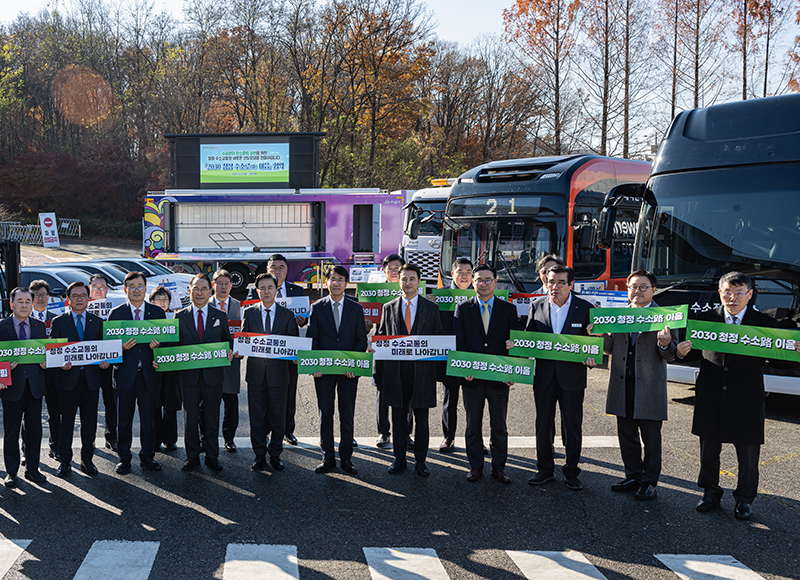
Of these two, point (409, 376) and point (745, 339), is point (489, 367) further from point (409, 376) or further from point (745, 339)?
point (745, 339)

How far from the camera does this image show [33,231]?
4119 centimetres

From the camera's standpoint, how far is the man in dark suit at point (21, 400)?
19.4ft

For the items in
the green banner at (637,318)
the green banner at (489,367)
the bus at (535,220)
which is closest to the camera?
the green banner at (637,318)

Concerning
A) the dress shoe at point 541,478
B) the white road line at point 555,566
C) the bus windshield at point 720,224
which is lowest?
the white road line at point 555,566

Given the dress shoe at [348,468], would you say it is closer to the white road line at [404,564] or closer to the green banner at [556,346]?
the white road line at [404,564]

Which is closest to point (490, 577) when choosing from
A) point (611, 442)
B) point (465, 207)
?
point (611, 442)

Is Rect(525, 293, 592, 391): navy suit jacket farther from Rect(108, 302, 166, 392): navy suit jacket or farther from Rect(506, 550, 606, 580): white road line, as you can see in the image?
Rect(108, 302, 166, 392): navy suit jacket

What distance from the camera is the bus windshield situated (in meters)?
7.27

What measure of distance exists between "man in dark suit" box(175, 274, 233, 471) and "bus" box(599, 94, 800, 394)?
17.5ft

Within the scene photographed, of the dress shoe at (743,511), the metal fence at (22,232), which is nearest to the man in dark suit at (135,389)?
the dress shoe at (743,511)

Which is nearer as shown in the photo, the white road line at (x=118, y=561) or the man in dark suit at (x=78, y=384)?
the white road line at (x=118, y=561)

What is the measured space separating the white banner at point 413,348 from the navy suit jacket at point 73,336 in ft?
9.10

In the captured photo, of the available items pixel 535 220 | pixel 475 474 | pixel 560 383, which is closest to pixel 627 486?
pixel 560 383

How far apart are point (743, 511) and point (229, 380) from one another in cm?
495
